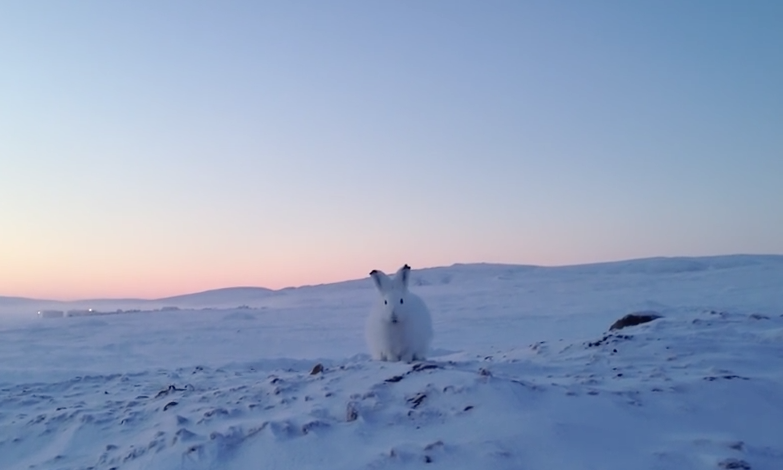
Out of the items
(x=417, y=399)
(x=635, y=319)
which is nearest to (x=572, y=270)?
(x=635, y=319)

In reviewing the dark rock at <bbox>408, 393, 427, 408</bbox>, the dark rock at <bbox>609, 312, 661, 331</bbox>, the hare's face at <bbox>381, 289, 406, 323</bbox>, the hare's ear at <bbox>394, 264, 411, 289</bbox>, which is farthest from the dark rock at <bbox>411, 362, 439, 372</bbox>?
the dark rock at <bbox>609, 312, 661, 331</bbox>

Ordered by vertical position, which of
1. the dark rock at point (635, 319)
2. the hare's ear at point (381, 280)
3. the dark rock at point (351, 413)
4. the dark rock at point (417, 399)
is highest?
the hare's ear at point (381, 280)

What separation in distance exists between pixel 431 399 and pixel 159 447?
198cm

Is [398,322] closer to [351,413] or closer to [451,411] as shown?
[351,413]

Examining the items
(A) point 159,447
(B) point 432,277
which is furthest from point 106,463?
(B) point 432,277

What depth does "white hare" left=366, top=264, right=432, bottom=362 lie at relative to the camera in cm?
Answer: 721

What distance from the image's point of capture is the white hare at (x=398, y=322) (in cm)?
721

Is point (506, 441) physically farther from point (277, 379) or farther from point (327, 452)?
point (277, 379)

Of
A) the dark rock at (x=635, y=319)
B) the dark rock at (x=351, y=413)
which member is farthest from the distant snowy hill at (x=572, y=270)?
the dark rock at (x=351, y=413)

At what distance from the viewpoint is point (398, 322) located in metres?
7.23

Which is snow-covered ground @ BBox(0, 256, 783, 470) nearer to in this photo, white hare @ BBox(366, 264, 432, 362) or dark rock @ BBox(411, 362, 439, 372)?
dark rock @ BBox(411, 362, 439, 372)

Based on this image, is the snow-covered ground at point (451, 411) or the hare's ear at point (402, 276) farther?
the hare's ear at point (402, 276)

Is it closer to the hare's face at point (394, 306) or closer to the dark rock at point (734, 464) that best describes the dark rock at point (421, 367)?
the hare's face at point (394, 306)

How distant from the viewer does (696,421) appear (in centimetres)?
405
